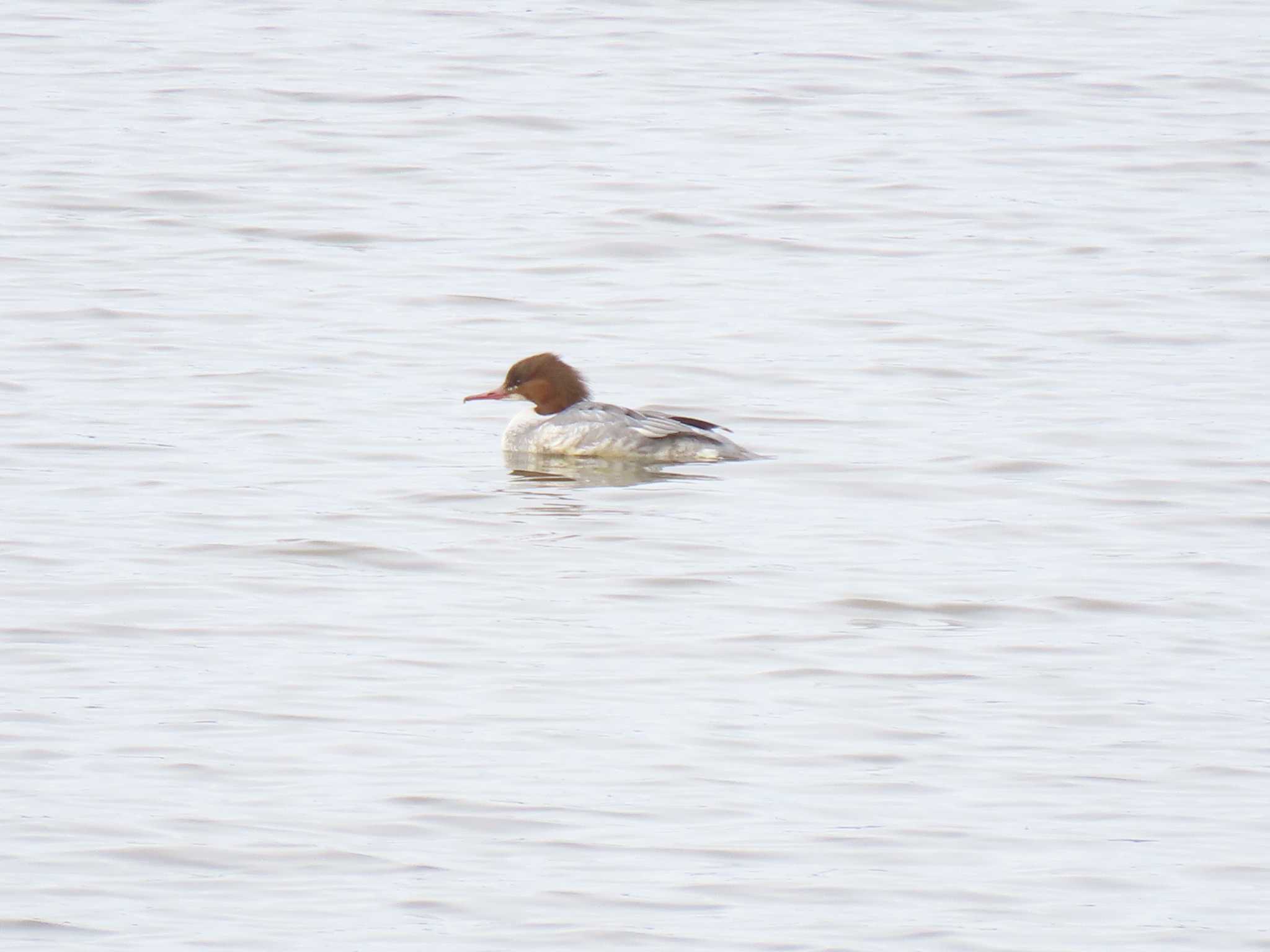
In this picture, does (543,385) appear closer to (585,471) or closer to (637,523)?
(585,471)

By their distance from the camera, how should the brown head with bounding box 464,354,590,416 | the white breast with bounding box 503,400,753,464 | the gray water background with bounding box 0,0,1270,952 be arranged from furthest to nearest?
the brown head with bounding box 464,354,590,416 < the white breast with bounding box 503,400,753,464 < the gray water background with bounding box 0,0,1270,952

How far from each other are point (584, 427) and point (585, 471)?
8.9 inches

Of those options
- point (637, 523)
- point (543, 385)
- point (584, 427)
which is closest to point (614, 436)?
point (584, 427)

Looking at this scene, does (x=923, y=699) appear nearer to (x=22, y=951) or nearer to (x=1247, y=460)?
(x=22, y=951)

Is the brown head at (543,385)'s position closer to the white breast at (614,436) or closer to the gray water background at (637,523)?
the white breast at (614,436)

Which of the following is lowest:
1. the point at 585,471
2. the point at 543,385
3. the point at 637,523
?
the point at 585,471

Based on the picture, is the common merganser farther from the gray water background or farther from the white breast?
the gray water background

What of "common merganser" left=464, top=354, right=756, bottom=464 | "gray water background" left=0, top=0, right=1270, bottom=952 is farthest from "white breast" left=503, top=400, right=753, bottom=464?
"gray water background" left=0, top=0, right=1270, bottom=952

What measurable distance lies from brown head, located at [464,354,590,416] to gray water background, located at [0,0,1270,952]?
288 millimetres

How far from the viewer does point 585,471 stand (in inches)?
472

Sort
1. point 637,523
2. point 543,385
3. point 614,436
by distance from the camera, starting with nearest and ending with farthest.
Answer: point 637,523, point 614,436, point 543,385

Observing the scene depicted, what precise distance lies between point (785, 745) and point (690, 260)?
9159 millimetres

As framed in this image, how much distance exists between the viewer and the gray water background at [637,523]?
21.5 ft

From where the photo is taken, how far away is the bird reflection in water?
38.3ft
